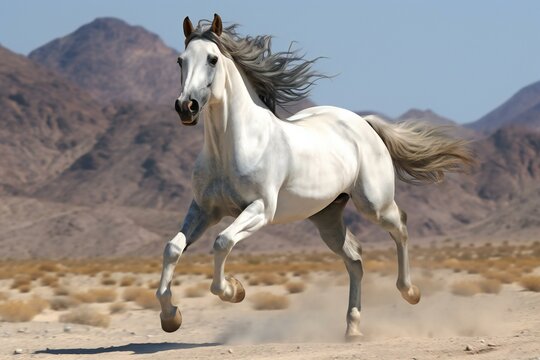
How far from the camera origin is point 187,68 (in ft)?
28.5

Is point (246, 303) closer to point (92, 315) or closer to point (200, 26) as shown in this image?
point (92, 315)

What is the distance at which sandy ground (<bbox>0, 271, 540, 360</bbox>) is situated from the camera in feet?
28.7

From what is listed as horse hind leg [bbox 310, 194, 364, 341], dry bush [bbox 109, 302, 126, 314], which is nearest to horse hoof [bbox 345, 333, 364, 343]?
horse hind leg [bbox 310, 194, 364, 341]

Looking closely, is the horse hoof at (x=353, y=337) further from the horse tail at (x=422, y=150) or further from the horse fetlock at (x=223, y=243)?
the horse fetlock at (x=223, y=243)

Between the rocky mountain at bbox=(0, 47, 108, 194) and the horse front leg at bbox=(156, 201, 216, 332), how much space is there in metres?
95.8

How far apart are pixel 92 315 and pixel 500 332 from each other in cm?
637

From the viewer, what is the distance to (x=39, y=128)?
371ft

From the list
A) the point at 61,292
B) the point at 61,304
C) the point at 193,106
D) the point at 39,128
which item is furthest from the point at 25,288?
the point at 39,128

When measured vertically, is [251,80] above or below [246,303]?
above

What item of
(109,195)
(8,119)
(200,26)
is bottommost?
(200,26)

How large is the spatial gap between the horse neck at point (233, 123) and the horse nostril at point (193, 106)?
1.59 feet

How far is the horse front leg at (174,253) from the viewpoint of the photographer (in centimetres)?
874

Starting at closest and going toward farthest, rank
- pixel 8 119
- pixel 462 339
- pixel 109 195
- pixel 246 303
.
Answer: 1. pixel 462 339
2. pixel 246 303
3. pixel 109 195
4. pixel 8 119

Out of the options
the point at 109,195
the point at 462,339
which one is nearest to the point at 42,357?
the point at 462,339
